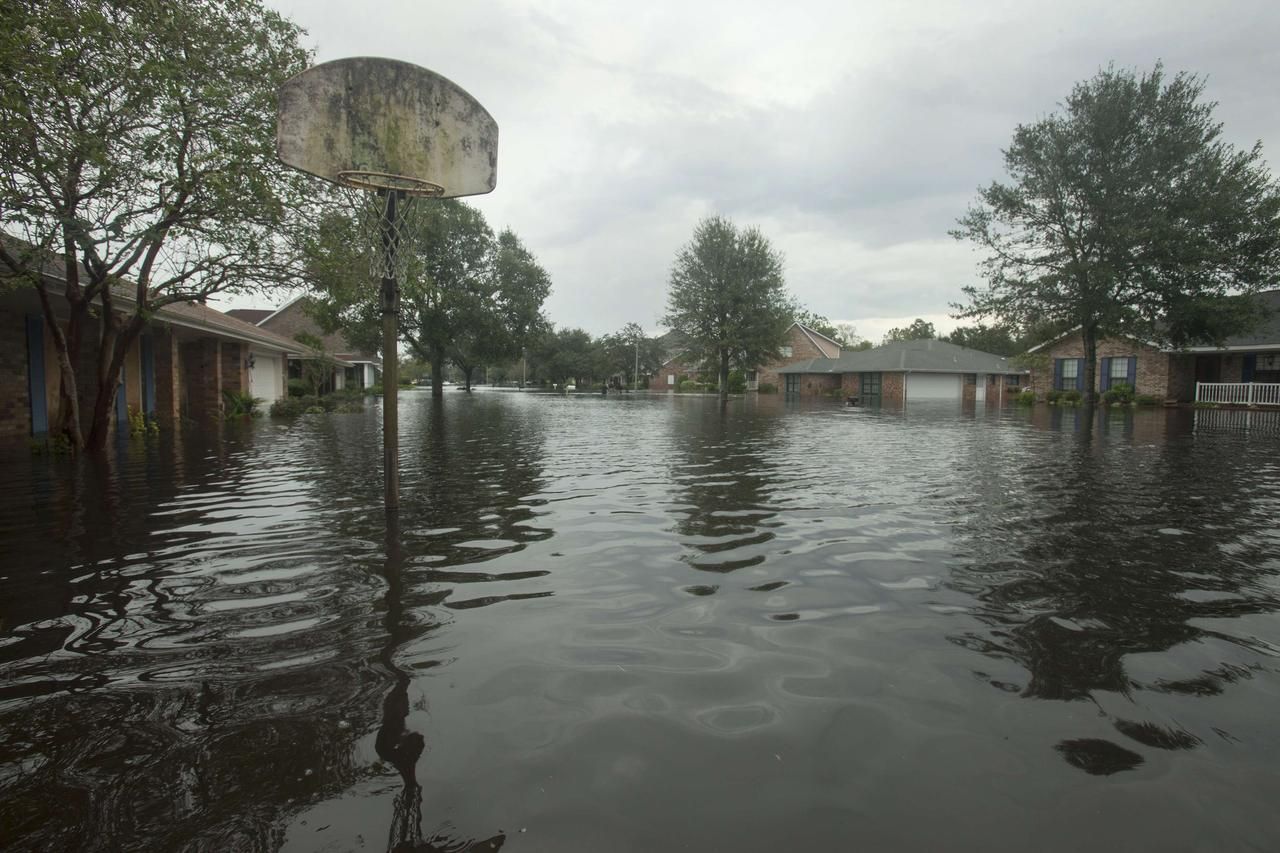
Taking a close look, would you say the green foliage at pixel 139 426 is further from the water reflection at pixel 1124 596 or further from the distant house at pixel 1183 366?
the distant house at pixel 1183 366

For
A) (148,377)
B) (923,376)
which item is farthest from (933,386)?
(148,377)

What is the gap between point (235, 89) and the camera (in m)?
10.9

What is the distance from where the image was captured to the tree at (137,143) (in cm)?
877

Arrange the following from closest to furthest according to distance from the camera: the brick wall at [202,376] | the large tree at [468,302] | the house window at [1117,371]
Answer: the brick wall at [202,376], the house window at [1117,371], the large tree at [468,302]

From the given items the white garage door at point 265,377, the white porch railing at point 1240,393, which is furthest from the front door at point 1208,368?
the white garage door at point 265,377

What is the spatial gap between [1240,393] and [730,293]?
1012 inches

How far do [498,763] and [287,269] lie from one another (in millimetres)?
12289

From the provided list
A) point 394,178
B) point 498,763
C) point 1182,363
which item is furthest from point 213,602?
point 1182,363

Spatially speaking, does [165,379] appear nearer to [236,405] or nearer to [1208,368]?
[236,405]

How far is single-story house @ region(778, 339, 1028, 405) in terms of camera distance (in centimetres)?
4803

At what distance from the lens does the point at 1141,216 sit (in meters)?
26.4

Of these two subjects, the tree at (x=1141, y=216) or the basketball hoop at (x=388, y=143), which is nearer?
the basketball hoop at (x=388, y=143)

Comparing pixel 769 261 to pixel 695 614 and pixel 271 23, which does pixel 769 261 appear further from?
Answer: pixel 695 614

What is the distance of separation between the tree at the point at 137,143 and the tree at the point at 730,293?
33904mm
